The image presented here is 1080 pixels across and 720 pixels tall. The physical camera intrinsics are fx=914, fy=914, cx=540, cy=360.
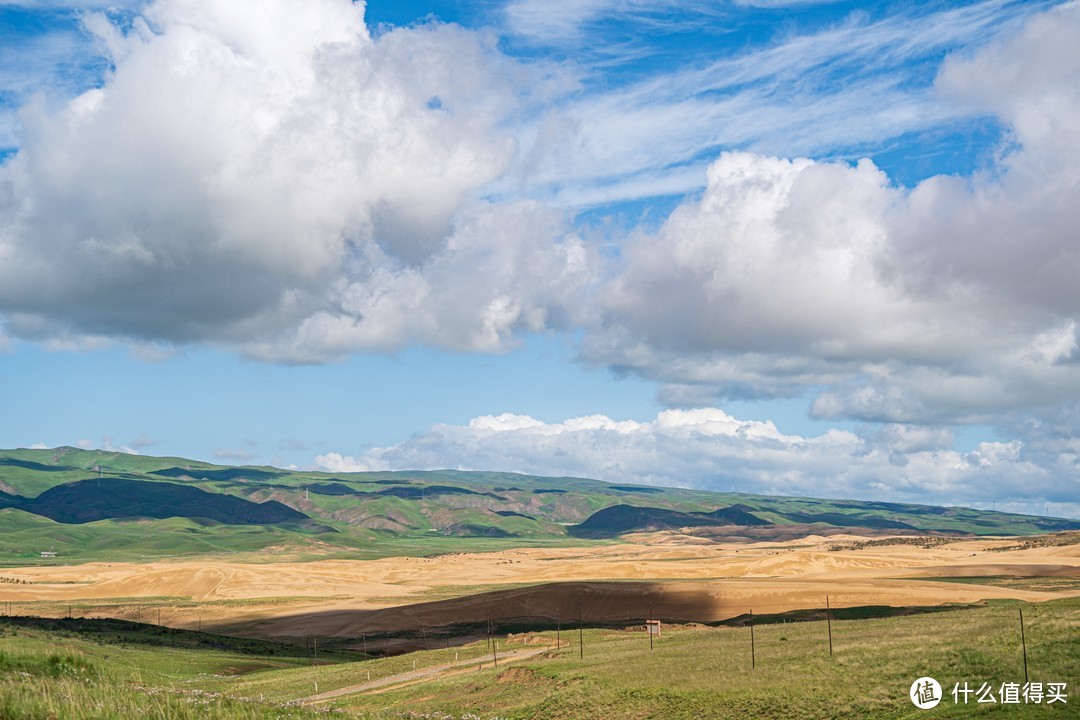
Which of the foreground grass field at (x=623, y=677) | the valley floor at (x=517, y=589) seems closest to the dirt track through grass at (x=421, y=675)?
the foreground grass field at (x=623, y=677)

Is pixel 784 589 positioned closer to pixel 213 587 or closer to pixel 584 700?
pixel 584 700

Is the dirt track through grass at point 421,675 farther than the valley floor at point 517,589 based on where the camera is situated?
No

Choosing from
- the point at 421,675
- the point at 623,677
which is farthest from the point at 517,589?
the point at 623,677

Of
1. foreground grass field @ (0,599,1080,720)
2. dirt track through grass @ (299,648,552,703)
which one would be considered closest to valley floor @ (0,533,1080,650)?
dirt track through grass @ (299,648,552,703)

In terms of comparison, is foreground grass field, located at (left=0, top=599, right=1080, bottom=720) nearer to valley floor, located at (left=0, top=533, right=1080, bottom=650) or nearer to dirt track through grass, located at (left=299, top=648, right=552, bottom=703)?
dirt track through grass, located at (left=299, top=648, right=552, bottom=703)

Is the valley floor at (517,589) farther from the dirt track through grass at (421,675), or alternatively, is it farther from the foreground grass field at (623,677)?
the foreground grass field at (623,677)

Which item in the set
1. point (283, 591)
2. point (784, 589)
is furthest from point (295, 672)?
point (283, 591)

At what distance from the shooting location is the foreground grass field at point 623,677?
24.0 m

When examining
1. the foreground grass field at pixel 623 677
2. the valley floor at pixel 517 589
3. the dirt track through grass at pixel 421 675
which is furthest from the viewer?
the valley floor at pixel 517 589

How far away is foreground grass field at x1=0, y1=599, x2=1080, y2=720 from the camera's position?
2401 centimetres

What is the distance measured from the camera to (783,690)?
3394 centimetres

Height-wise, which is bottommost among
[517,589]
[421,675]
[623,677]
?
[517,589]

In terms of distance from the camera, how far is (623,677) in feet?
136

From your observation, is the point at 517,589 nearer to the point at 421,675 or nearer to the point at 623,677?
the point at 421,675
